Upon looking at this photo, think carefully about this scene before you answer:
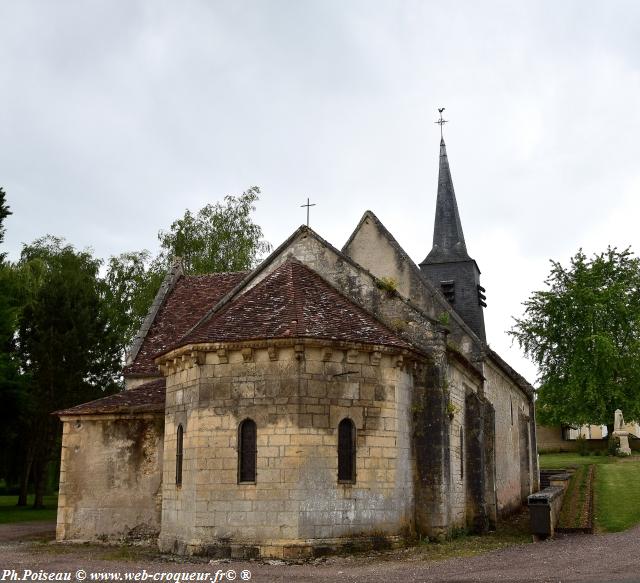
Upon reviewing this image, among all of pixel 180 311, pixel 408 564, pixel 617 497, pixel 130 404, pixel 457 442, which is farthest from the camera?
pixel 180 311

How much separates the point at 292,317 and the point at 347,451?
10.3 ft

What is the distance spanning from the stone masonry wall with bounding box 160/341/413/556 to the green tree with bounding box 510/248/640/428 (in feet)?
97.8

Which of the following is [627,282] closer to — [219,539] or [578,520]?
[578,520]

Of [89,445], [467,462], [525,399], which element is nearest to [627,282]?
[525,399]

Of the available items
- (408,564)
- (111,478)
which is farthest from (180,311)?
(408,564)

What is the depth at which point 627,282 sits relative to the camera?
4412 cm

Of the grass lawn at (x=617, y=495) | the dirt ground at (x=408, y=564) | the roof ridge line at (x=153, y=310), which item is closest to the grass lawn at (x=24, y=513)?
the roof ridge line at (x=153, y=310)

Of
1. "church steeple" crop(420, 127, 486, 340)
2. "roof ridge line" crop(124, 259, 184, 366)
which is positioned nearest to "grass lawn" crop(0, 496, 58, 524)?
"roof ridge line" crop(124, 259, 184, 366)

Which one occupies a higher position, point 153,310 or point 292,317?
point 153,310

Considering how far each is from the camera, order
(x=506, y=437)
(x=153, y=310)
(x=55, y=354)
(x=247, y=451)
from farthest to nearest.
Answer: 1. (x=55, y=354)
2. (x=506, y=437)
3. (x=153, y=310)
4. (x=247, y=451)

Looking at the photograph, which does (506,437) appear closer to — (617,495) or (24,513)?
(617,495)

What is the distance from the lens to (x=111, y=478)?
18.4m

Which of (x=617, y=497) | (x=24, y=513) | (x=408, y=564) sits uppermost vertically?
(x=617, y=497)

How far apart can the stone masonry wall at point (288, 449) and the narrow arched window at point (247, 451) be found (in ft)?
0.41
